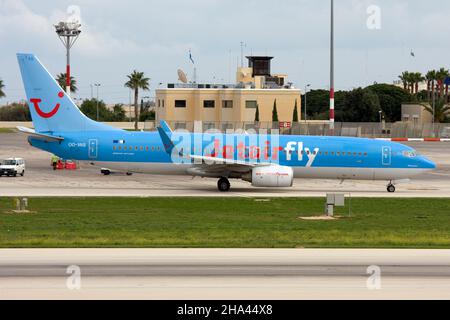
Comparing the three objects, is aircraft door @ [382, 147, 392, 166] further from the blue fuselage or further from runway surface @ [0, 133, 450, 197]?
runway surface @ [0, 133, 450, 197]

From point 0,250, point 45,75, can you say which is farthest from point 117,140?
point 0,250

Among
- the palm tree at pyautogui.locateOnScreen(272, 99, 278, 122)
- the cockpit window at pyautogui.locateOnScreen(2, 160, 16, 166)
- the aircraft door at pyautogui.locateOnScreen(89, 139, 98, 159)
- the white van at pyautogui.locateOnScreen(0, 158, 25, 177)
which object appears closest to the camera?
the aircraft door at pyautogui.locateOnScreen(89, 139, 98, 159)

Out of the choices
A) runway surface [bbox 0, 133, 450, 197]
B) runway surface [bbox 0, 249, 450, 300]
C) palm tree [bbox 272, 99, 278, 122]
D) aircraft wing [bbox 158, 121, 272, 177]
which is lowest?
runway surface [bbox 0, 133, 450, 197]

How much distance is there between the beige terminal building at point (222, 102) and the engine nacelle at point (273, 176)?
243ft

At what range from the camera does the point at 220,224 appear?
3859 centimetres

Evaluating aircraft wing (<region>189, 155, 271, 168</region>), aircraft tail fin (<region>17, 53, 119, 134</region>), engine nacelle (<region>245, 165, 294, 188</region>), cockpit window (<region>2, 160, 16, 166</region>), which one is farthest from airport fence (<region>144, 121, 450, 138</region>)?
aircraft tail fin (<region>17, 53, 119, 134</region>)

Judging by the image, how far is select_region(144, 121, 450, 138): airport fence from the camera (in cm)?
11456

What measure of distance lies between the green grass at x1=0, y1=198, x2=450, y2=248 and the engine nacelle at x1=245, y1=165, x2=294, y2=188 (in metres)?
3.41

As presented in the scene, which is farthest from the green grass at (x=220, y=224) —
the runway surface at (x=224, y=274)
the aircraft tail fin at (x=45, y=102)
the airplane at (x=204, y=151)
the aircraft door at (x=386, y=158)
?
the aircraft tail fin at (x=45, y=102)

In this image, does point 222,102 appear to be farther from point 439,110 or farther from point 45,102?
point 45,102

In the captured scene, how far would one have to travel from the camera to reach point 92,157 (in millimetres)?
A: 56156

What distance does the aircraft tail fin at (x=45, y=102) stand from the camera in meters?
56.9

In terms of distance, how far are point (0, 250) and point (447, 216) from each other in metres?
21.8

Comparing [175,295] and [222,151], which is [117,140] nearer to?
[222,151]
